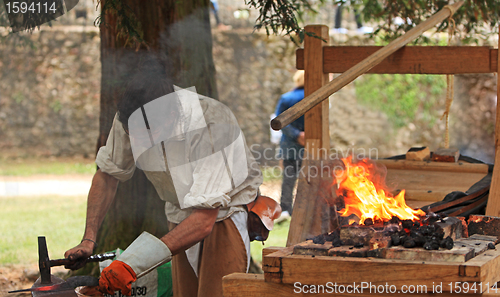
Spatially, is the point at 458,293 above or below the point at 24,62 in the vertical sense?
below

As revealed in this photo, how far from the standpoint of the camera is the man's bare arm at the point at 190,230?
2.24m

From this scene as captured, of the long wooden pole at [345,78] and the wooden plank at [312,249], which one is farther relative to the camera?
the long wooden pole at [345,78]

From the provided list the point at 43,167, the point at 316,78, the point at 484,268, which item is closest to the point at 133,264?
the point at 484,268

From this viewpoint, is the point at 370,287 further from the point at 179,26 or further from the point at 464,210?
the point at 179,26

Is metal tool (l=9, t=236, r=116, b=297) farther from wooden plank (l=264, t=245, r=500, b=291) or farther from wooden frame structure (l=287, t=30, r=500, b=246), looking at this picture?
wooden frame structure (l=287, t=30, r=500, b=246)

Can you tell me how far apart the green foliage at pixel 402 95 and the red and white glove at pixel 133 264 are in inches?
350

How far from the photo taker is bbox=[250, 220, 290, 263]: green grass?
5527 mm

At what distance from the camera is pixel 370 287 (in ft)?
5.99

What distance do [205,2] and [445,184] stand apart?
2161 millimetres

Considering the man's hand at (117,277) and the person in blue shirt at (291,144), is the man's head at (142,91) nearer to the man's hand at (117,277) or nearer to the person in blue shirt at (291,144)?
the man's hand at (117,277)

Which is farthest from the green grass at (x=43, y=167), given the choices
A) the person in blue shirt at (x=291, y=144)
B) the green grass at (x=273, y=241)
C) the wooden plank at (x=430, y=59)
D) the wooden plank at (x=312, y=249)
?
the wooden plank at (x=312, y=249)

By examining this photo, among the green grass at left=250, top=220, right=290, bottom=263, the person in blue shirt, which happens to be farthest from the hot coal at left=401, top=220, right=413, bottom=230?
the green grass at left=250, top=220, right=290, bottom=263

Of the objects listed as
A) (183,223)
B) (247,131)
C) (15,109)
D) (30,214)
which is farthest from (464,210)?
(15,109)

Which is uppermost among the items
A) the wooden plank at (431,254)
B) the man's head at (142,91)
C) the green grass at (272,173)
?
the man's head at (142,91)
